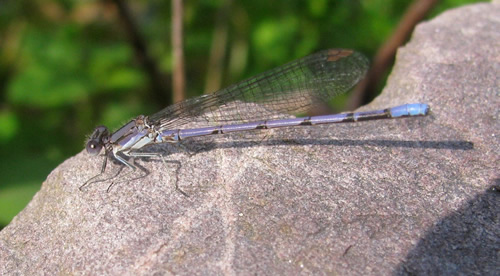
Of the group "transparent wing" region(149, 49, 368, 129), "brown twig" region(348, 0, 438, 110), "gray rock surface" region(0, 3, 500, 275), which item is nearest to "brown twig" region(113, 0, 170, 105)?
"transparent wing" region(149, 49, 368, 129)

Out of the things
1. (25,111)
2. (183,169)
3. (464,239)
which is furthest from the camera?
(25,111)

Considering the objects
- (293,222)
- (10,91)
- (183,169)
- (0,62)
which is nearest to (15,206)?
(10,91)

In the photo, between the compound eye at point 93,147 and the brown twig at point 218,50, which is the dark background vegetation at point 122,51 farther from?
the compound eye at point 93,147

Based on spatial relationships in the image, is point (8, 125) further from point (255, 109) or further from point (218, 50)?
point (255, 109)

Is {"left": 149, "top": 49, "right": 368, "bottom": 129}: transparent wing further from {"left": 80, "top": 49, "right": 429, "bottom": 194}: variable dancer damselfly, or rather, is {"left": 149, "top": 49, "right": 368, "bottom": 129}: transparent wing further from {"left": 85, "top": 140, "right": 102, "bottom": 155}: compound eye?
{"left": 85, "top": 140, "right": 102, "bottom": 155}: compound eye

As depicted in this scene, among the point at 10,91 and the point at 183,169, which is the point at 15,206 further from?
the point at 183,169

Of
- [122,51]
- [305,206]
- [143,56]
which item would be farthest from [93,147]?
[122,51]

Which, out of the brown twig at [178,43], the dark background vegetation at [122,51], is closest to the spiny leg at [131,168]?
the brown twig at [178,43]
